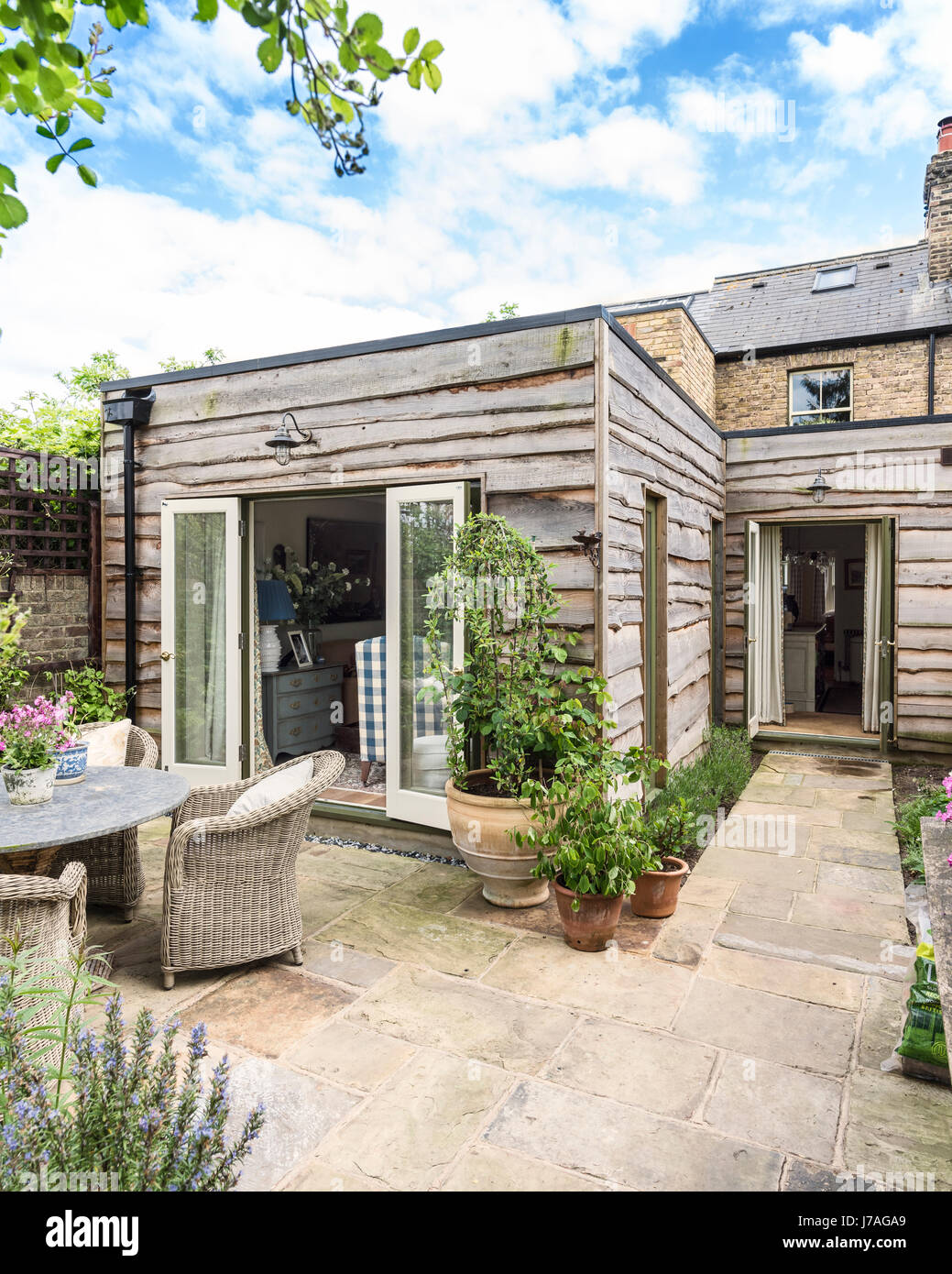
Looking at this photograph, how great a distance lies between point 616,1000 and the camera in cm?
295

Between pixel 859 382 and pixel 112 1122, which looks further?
pixel 859 382

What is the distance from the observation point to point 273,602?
21.7 feet

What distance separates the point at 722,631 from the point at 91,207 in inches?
253

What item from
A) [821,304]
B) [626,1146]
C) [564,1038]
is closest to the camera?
[626,1146]

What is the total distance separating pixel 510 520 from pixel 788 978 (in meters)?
2.48

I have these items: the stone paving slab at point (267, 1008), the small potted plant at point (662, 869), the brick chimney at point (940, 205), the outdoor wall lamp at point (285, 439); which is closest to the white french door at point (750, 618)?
the small potted plant at point (662, 869)

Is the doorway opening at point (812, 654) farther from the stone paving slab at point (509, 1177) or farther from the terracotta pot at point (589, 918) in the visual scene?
the stone paving slab at point (509, 1177)

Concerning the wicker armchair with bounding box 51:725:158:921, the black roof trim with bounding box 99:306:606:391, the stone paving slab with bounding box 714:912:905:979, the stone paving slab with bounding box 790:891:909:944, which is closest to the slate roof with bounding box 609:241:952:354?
the black roof trim with bounding box 99:306:606:391

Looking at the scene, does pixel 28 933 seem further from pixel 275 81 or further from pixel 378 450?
pixel 378 450

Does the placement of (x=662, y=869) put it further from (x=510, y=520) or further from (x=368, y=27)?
(x=368, y=27)

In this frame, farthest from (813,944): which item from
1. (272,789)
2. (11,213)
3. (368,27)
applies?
(11,213)

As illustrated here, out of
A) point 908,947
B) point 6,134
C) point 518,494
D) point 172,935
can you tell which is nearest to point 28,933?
point 172,935

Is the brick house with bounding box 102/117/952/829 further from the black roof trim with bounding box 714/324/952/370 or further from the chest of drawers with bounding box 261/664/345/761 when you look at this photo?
the black roof trim with bounding box 714/324/952/370

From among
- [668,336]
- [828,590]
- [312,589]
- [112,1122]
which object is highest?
[668,336]
